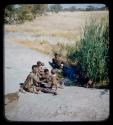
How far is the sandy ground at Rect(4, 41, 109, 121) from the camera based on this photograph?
117 inches

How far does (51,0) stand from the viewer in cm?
298

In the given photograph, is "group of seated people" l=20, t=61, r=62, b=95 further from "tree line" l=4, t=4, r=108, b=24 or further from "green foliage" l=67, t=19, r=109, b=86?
"tree line" l=4, t=4, r=108, b=24

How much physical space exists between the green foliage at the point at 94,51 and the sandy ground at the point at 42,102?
0.20 metres

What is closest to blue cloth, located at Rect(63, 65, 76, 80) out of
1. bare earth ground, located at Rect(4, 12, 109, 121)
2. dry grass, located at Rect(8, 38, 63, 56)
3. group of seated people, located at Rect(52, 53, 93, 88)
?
group of seated people, located at Rect(52, 53, 93, 88)

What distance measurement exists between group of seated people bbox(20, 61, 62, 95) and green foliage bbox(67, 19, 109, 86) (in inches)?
10.6

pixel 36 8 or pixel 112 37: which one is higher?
pixel 36 8

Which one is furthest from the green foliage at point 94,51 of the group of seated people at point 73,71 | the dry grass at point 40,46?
the dry grass at point 40,46

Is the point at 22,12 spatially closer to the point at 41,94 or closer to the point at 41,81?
the point at 41,81

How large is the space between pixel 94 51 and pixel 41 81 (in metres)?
0.60

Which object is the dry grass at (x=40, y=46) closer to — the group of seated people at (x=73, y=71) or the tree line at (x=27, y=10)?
the group of seated people at (x=73, y=71)

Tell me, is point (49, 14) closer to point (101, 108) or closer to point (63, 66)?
point (63, 66)

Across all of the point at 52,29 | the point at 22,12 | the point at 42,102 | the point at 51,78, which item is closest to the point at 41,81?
the point at 51,78

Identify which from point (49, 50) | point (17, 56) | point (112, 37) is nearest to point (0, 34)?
point (17, 56)

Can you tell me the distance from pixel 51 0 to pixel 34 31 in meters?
0.34
